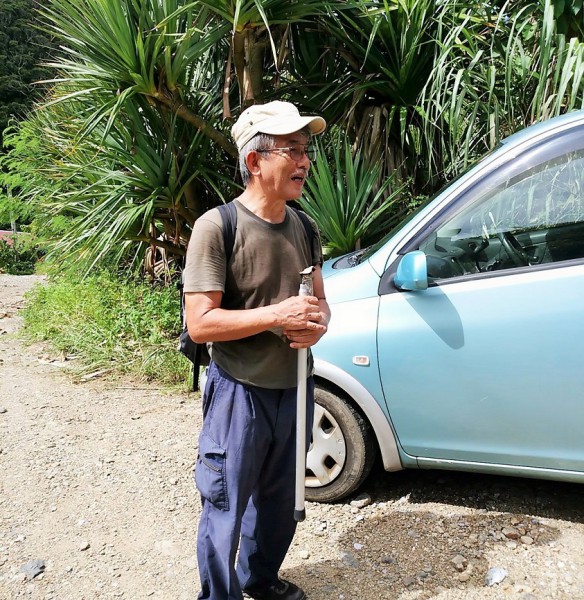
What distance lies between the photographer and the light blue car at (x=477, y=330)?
8.38 ft

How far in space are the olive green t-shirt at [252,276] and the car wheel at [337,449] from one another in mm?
942

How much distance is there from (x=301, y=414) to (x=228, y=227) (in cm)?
65

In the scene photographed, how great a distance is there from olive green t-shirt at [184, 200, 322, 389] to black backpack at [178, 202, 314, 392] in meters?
0.02

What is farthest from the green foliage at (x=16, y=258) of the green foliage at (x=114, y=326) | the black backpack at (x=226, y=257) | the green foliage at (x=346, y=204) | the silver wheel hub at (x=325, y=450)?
the black backpack at (x=226, y=257)

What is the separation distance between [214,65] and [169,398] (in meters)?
3.44

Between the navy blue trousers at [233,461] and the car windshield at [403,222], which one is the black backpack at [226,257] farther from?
the car windshield at [403,222]

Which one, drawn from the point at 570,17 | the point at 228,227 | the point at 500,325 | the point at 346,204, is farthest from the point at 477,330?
the point at 570,17

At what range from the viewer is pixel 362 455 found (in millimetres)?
2979

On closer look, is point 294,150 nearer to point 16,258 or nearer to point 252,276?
point 252,276

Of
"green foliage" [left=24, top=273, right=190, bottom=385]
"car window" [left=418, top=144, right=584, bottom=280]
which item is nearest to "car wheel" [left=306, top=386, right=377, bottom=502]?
"car window" [left=418, top=144, right=584, bottom=280]

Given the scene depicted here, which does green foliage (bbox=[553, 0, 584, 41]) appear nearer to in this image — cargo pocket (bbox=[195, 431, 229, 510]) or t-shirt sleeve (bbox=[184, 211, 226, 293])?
t-shirt sleeve (bbox=[184, 211, 226, 293])

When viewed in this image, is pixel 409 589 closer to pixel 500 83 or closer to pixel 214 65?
pixel 500 83

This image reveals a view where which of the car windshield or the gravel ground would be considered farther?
the car windshield

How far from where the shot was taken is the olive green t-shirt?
6.17ft
